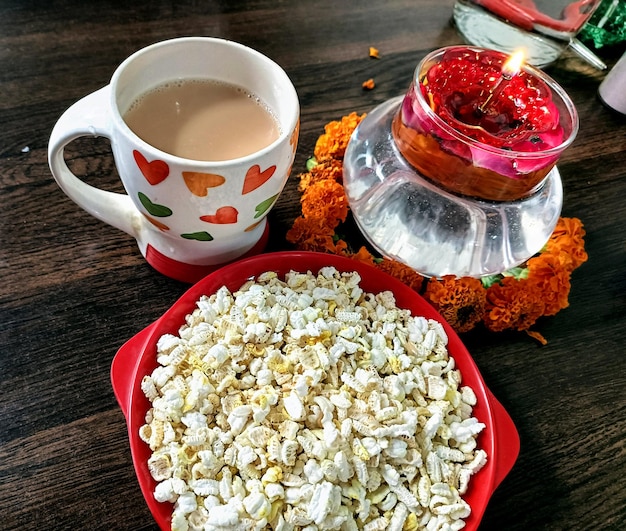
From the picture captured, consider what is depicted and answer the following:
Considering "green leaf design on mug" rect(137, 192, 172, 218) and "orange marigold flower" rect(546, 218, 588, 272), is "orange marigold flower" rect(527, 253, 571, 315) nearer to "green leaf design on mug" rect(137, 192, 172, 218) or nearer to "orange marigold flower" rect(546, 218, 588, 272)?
"orange marigold flower" rect(546, 218, 588, 272)

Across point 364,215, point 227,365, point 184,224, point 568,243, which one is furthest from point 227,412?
point 568,243

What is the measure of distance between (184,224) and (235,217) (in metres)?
0.04

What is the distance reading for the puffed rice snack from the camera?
441mm

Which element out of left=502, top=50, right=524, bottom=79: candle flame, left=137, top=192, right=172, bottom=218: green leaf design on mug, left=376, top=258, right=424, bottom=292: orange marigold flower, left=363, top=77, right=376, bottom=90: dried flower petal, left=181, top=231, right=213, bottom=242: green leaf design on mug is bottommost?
left=376, top=258, right=424, bottom=292: orange marigold flower

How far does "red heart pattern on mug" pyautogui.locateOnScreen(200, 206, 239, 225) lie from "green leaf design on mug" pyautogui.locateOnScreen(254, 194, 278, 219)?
21mm

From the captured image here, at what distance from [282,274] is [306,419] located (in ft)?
0.49

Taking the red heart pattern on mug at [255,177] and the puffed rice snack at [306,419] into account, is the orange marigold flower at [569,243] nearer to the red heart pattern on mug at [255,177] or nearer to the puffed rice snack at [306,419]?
the puffed rice snack at [306,419]

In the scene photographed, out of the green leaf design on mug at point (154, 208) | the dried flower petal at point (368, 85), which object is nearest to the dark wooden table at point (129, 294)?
the dried flower petal at point (368, 85)

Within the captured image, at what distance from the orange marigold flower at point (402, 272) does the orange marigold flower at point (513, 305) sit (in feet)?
0.26

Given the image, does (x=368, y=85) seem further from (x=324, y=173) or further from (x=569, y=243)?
(x=569, y=243)

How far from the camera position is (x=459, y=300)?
571 mm

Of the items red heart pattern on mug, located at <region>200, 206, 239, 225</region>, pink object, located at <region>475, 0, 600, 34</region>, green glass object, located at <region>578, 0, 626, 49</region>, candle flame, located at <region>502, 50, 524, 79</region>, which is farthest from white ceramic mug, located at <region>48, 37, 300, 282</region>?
green glass object, located at <region>578, 0, 626, 49</region>

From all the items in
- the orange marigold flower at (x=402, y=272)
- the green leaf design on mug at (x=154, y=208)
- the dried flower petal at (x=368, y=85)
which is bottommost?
the orange marigold flower at (x=402, y=272)

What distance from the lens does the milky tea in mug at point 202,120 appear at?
532 mm
